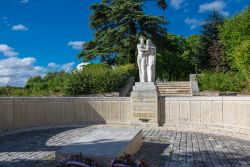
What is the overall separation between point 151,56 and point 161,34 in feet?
47.0

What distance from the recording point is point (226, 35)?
31969mm

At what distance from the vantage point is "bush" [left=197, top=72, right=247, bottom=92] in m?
18.4

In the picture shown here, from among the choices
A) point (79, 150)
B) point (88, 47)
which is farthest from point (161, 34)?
point (79, 150)

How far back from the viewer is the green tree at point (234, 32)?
30391mm

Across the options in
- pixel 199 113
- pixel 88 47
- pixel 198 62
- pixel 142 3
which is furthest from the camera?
pixel 198 62

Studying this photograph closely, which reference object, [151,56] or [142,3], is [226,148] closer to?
[151,56]

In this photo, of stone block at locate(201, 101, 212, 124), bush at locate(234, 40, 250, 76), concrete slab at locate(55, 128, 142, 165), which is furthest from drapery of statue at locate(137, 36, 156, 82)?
bush at locate(234, 40, 250, 76)

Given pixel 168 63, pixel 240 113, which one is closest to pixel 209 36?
pixel 168 63

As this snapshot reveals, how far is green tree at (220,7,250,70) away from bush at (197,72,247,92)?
11.0 meters

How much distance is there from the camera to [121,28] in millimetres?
26625

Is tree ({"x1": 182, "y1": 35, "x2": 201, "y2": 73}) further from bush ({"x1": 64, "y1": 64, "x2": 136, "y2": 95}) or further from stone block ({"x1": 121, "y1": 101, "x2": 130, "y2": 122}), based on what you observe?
stone block ({"x1": 121, "y1": 101, "x2": 130, "y2": 122})

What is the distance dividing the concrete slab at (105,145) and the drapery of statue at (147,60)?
16.8 ft

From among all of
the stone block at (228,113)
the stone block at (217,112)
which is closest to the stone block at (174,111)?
the stone block at (217,112)

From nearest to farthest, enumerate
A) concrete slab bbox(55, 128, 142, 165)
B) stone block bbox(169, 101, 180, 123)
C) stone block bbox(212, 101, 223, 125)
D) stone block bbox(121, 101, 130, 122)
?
concrete slab bbox(55, 128, 142, 165)
stone block bbox(212, 101, 223, 125)
stone block bbox(169, 101, 180, 123)
stone block bbox(121, 101, 130, 122)
